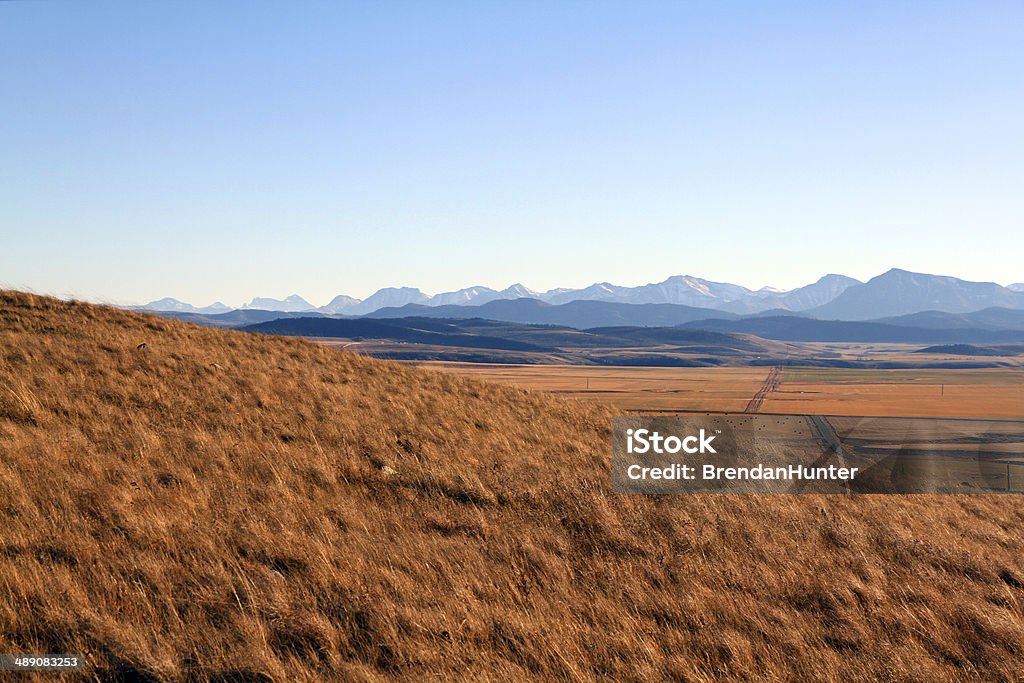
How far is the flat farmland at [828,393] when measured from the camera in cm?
9194

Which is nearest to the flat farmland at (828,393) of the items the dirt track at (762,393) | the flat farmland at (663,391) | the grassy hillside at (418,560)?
the flat farmland at (663,391)

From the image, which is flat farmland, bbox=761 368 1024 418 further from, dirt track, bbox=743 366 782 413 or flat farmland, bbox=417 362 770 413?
flat farmland, bbox=417 362 770 413

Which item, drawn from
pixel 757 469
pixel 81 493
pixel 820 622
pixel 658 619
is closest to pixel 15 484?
pixel 81 493

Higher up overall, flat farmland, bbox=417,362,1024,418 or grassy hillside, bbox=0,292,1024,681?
grassy hillside, bbox=0,292,1024,681

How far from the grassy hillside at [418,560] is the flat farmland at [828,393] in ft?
167

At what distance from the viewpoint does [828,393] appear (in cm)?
12775

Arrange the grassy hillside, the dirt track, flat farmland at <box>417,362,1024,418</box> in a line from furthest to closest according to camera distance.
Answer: the dirt track
flat farmland at <box>417,362,1024,418</box>
the grassy hillside

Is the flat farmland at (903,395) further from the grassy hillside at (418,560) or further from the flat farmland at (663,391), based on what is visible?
the grassy hillside at (418,560)

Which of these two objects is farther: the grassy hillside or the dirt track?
the dirt track

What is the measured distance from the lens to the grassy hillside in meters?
7.19

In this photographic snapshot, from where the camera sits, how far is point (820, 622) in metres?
8.65

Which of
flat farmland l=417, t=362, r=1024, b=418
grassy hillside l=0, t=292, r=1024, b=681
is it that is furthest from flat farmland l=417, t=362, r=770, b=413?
grassy hillside l=0, t=292, r=1024, b=681

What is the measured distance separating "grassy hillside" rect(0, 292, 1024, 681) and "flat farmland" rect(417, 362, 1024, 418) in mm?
50870

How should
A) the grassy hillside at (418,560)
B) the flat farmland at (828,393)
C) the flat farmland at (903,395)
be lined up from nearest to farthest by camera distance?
the grassy hillside at (418,560) < the flat farmland at (828,393) < the flat farmland at (903,395)
